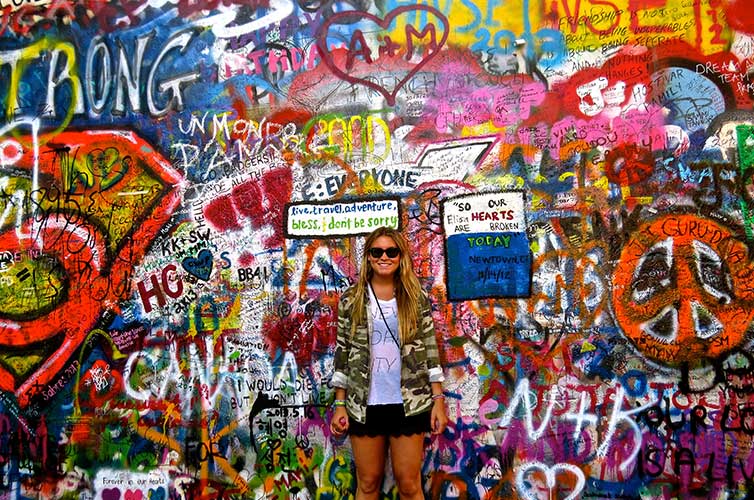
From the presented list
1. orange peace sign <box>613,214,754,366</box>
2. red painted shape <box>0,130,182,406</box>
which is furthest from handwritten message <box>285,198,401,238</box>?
orange peace sign <box>613,214,754,366</box>

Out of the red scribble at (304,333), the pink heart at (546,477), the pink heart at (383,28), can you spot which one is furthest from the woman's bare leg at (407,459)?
the pink heart at (383,28)

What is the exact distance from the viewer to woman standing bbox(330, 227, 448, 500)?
3785 millimetres

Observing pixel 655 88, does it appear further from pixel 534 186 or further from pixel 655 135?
pixel 534 186

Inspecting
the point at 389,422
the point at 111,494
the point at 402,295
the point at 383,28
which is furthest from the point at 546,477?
the point at 383,28

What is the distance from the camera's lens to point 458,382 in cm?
436

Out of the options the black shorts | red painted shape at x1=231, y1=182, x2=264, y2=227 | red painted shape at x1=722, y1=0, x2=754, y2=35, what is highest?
red painted shape at x1=722, y1=0, x2=754, y2=35

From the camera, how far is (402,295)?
3.92 meters

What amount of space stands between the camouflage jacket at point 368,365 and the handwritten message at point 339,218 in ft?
2.37

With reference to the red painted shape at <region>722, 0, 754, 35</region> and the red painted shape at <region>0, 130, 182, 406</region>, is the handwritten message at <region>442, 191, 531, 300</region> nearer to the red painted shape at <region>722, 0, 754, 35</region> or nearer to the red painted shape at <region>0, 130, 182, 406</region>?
the red painted shape at <region>722, 0, 754, 35</region>

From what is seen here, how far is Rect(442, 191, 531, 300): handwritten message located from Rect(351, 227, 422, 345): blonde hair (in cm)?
57

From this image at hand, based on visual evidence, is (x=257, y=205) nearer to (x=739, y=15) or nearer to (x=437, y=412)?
(x=437, y=412)

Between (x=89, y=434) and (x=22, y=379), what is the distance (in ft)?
2.25

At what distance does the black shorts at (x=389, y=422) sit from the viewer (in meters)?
3.78

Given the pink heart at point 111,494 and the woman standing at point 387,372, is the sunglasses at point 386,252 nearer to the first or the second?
the woman standing at point 387,372
